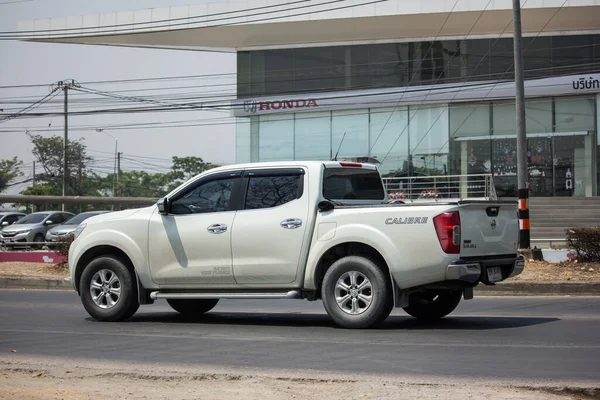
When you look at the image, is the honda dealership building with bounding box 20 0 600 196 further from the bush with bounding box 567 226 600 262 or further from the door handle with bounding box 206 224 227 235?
the door handle with bounding box 206 224 227 235

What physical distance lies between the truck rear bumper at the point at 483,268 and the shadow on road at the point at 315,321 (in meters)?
0.60

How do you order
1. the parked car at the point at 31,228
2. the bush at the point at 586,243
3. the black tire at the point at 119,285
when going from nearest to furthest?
the black tire at the point at 119,285
the bush at the point at 586,243
the parked car at the point at 31,228

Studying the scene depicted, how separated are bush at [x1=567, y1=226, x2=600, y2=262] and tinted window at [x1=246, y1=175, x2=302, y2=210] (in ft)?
26.0

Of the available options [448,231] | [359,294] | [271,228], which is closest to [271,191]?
[271,228]

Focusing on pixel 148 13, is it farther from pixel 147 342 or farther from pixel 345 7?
pixel 147 342

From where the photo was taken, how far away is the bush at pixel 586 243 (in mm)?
16312

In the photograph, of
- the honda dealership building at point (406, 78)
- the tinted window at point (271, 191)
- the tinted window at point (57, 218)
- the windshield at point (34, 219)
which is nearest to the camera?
the tinted window at point (271, 191)

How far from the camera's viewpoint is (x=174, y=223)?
11016 mm

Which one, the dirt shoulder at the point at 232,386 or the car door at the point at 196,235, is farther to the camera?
the car door at the point at 196,235

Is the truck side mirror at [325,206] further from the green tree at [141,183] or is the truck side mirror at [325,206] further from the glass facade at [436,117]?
the green tree at [141,183]

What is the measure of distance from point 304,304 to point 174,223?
154 inches

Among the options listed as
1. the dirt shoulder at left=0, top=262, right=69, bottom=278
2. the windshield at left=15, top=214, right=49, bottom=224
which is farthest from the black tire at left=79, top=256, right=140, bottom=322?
the windshield at left=15, top=214, right=49, bottom=224

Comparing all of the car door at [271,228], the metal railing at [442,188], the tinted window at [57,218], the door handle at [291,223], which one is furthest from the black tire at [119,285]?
the metal railing at [442,188]

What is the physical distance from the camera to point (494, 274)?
9.98 metres
